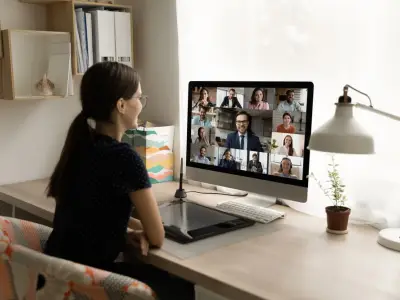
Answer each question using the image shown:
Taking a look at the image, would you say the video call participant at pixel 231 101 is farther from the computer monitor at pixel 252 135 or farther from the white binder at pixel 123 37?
the white binder at pixel 123 37

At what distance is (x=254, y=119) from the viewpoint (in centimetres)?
189

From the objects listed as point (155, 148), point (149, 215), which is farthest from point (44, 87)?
point (149, 215)

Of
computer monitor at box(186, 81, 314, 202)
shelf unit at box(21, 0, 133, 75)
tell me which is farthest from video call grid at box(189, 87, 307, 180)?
shelf unit at box(21, 0, 133, 75)

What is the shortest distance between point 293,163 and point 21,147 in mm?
1415

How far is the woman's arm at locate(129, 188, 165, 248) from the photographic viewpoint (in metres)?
1.51

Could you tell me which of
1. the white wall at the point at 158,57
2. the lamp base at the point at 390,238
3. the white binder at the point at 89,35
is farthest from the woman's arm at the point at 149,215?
the white binder at the point at 89,35

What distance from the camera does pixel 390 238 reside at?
5.07 feet

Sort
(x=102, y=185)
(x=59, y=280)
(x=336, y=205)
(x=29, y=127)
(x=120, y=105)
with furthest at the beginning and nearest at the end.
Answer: (x=29, y=127) → (x=336, y=205) → (x=120, y=105) → (x=102, y=185) → (x=59, y=280)

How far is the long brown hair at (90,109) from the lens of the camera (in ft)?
5.13

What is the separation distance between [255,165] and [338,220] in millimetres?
379

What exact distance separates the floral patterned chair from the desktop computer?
0.38m

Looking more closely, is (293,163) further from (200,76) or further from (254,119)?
(200,76)

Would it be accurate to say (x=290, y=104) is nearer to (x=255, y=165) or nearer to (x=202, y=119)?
(x=255, y=165)

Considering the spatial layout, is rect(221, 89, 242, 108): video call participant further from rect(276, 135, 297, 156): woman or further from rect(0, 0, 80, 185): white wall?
rect(0, 0, 80, 185): white wall
